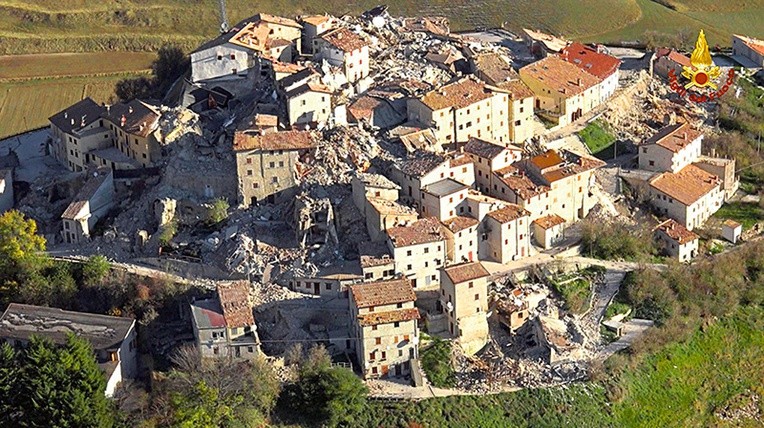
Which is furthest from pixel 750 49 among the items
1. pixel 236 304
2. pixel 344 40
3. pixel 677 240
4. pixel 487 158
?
pixel 236 304

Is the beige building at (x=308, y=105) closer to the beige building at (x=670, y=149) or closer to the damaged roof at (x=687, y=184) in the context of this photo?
the beige building at (x=670, y=149)

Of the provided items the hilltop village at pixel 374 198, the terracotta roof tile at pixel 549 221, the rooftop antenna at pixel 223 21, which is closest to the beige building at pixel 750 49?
the hilltop village at pixel 374 198

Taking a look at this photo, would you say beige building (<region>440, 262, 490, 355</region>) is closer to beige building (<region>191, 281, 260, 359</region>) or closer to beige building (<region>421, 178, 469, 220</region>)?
beige building (<region>421, 178, 469, 220</region>)

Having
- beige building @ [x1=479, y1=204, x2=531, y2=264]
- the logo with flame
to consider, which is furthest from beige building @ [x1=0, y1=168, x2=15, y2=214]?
the logo with flame

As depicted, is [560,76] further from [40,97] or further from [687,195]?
[40,97]

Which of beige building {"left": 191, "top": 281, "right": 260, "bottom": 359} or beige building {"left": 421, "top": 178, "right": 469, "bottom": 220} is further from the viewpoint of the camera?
beige building {"left": 421, "top": 178, "right": 469, "bottom": 220}

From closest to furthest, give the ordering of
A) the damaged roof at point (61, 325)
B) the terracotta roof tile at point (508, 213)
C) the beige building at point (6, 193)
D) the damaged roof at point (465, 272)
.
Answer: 1. the damaged roof at point (61, 325)
2. the damaged roof at point (465, 272)
3. the terracotta roof tile at point (508, 213)
4. the beige building at point (6, 193)

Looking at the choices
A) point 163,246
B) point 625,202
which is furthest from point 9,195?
point 625,202
